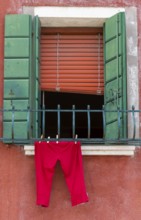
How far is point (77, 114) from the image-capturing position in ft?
33.0

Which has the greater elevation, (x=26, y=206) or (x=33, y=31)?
(x=33, y=31)

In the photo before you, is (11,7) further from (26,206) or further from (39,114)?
(26,206)

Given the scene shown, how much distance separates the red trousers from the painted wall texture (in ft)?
0.69

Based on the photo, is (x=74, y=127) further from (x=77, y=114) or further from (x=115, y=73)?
(x=77, y=114)

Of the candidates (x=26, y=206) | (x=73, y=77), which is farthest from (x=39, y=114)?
(x=26, y=206)

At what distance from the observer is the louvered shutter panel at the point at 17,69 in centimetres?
788

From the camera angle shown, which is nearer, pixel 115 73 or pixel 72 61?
pixel 115 73

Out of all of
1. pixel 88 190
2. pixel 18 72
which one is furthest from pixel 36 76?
pixel 88 190

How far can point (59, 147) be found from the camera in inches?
298

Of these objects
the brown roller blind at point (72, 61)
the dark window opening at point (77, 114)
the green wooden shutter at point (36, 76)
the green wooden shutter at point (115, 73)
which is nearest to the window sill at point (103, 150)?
the green wooden shutter at point (115, 73)

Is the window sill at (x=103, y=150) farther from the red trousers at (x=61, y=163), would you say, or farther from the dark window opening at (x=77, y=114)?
the dark window opening at (x=77, y=114)

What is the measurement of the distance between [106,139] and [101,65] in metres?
1.19

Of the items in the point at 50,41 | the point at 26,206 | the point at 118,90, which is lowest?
the point at 26,206

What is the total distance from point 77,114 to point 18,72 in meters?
2.25
